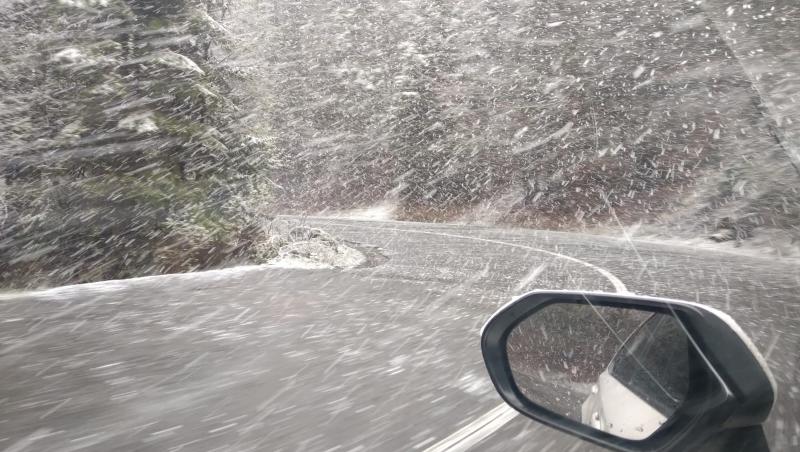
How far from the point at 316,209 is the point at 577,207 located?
2042cm

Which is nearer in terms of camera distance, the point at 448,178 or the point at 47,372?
the point at 47,372

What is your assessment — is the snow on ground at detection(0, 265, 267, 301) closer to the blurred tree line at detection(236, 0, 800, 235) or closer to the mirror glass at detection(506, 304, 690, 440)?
the blurred tree line at detection(236, 0, 800, 235)

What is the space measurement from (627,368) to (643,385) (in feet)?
0.62

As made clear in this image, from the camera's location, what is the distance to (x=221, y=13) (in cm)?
1584

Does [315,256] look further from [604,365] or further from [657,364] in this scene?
[657,364]

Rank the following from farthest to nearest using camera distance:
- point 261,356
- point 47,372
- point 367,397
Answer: point 261,356 → point 47,372 → point 367,397

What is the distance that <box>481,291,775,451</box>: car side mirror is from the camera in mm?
1431

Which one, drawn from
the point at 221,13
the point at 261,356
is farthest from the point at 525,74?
the point at 261,356

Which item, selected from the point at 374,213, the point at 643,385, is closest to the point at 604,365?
the point at 643,385

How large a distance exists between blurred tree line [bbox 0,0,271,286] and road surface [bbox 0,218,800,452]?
4.90ft

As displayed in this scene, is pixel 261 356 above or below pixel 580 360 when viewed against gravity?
below

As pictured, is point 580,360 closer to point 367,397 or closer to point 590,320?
point 590,320

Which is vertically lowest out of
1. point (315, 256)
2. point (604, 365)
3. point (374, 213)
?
point (374, 213)

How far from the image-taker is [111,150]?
1183 centimetres
